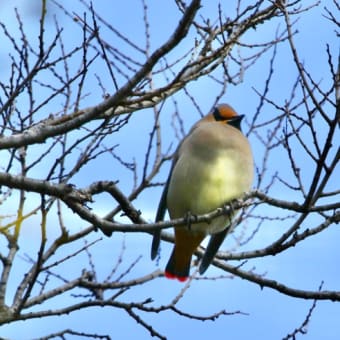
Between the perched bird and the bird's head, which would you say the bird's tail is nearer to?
the perched bird

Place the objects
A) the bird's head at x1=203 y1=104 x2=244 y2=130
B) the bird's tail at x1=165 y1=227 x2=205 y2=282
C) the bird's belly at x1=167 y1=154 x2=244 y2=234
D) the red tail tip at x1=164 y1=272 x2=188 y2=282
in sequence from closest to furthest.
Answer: the bird's belly at x1=167 y1=154 x2=244 y2=234
the bird's tail at x1=165 y1=227 x2=205 y2=282
the red tail tip at x1=164 y1=272 x2=188 y2=282
the bird's head at x1=203 y1=104 x2=244 y2=130

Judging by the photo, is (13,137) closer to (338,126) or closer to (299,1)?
(338,126)

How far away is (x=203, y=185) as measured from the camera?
5.27 meters

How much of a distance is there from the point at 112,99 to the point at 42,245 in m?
0.89


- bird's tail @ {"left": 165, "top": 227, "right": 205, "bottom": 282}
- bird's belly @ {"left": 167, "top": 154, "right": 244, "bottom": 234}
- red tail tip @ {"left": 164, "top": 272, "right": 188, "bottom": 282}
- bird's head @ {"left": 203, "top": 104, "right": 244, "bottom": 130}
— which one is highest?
bird's head @ {"left": 203, "top": 104, "right": 244, "bottom": 130}

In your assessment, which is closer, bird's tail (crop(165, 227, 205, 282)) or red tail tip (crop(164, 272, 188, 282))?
bird's tail (crop(165, 227, 205, 282))

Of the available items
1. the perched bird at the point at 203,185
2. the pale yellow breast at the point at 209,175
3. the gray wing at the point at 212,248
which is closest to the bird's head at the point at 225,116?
the perched bird at the point at 203,185

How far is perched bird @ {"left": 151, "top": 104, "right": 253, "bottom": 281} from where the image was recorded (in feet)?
17.3

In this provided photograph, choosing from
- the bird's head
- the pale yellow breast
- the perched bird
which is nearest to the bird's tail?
the perched bird

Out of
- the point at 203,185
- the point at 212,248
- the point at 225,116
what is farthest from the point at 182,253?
the point at 225,116

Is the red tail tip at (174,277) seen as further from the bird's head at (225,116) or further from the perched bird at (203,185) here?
the bird's head at (225,116)

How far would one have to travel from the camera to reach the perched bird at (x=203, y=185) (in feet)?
17.3

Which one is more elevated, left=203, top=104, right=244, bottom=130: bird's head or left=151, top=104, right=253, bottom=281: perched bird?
left=203, top=104, right=244, bottom=130: bird's head

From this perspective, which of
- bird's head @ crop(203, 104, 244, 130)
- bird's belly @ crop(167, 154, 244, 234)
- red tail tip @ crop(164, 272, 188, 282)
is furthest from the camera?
bird's head @ crop(203, 104, 244, 130)
